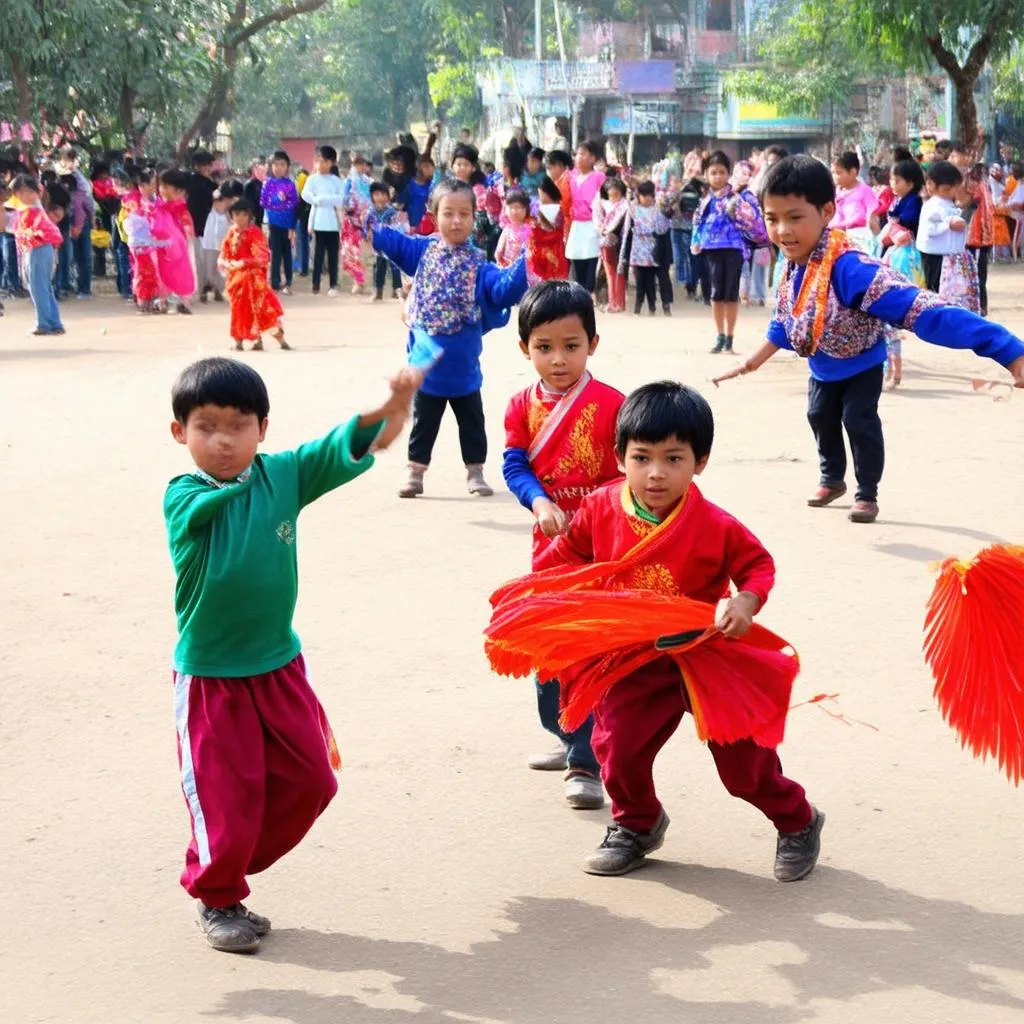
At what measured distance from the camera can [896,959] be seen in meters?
3.34

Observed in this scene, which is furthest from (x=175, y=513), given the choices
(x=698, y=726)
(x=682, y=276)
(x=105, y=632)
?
(x=682, y=276)

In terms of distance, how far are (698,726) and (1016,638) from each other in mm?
749

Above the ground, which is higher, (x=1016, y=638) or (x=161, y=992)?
(x=1016, y=638)

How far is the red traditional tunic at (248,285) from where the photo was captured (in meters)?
14.2

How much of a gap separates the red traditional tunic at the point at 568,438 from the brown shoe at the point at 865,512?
10.8 feet

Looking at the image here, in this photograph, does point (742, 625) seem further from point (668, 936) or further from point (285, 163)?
point (285, 163)

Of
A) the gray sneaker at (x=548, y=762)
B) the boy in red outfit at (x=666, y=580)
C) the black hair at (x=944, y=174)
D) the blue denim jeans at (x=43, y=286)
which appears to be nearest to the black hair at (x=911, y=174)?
the black hair at (x=944, y=174)

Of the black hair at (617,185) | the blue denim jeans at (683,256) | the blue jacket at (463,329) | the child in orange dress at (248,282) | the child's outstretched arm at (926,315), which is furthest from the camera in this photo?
the blue denim jeans at (683,256)

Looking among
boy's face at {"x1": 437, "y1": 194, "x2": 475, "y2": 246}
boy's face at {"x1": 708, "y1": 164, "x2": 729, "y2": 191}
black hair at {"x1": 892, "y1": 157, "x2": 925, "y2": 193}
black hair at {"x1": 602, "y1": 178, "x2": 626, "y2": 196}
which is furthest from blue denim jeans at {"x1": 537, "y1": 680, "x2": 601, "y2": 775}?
black hair at {"x1": 602, "y1": 178, "x2": 626, "y2": 196}

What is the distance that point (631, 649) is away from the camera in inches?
146

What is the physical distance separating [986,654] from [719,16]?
190 feet

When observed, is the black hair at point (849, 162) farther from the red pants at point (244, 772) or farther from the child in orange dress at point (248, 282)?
the red pants at point (244, 772)

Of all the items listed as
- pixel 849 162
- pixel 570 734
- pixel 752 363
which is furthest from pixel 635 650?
pixel 849 162

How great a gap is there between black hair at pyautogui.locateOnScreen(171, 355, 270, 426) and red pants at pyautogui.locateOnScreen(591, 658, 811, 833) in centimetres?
104
